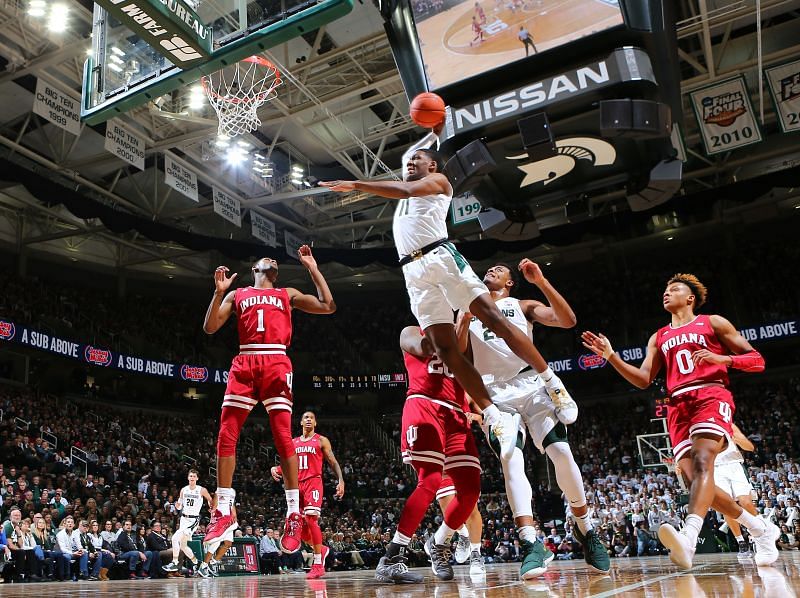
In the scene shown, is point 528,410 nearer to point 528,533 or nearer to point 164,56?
point 528,533

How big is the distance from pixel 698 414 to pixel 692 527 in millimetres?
781

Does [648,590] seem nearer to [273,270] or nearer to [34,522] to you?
[273,270]

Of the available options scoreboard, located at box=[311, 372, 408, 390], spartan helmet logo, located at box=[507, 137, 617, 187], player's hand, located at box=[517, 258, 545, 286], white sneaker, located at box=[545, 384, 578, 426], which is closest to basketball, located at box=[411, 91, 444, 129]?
player's hand, located at box=[517, 258, 545, 286]

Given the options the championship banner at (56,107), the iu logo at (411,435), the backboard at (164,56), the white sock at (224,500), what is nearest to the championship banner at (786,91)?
the backboard at (164,56)

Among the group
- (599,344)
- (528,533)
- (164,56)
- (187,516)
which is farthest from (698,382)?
(187,516)

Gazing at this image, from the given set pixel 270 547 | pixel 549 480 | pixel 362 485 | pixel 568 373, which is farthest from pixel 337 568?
pixel 568 373

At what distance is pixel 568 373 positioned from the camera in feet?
82.0

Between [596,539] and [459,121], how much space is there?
3.91 metres

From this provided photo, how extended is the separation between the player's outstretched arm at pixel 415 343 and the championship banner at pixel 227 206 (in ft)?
49.9

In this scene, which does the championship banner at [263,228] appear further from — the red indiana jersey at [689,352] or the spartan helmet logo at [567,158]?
the red indiana jersey at [689,352]

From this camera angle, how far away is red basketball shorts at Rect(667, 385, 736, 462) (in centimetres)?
420

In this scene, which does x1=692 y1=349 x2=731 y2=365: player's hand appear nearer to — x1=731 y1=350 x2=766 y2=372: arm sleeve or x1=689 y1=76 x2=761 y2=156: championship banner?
x1=731 y1=350 x2=766 y2=372: arm sleeve

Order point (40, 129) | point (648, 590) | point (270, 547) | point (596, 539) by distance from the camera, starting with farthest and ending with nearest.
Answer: point (40, 129) → point (270, 547) → point (596, 539) → point (648, 590)

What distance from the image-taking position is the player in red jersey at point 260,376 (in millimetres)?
5070
